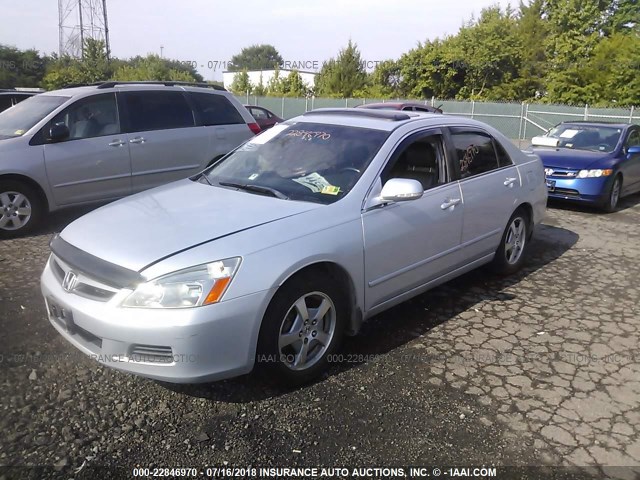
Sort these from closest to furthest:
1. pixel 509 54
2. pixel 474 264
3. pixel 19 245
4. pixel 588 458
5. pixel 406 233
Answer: pixel 588 458 < pixel 406 233 < pixel 474 264 < pixel 19 245 < pixel 509 54

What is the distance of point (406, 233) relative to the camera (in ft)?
12.4

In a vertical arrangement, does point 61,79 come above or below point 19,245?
above

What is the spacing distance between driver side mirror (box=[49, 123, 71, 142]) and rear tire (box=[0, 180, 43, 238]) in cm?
64

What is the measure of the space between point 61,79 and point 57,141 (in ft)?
135

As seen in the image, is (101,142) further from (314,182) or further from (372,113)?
(314,182)

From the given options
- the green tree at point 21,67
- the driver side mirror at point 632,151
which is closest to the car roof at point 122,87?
the driver side mirror at point 632,151

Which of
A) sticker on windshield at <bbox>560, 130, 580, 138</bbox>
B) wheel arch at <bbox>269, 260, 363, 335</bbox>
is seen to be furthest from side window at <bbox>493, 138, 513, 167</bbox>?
sticker on windshield at <bbox>560, 130, 580, 138</bbox>

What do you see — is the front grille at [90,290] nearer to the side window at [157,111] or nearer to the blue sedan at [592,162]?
the side window at [157,111]

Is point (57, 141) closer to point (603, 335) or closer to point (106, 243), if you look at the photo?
point (106, 243)

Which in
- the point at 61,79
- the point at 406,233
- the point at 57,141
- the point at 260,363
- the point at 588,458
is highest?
the point at 61,79

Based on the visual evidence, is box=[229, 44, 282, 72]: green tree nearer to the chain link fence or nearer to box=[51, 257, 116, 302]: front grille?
the chain link fence

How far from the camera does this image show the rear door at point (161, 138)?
6875 millimetres

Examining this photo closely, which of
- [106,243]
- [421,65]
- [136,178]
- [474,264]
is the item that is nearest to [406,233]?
[474,264]

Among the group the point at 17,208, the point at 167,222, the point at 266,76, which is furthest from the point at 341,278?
the point at 266,76
